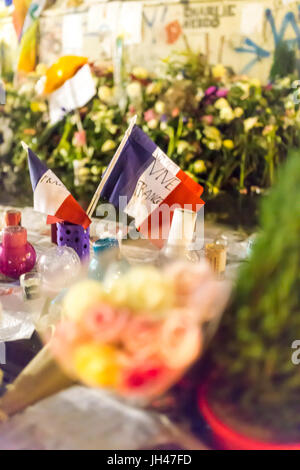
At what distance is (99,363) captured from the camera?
49 centimetres

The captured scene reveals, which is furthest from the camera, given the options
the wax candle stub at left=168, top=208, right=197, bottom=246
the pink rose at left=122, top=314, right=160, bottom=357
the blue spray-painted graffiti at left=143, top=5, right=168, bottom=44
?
the blue spray-painted graffiti at left=143, top=5, right=168, bottom=44

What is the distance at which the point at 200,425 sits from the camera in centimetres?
56

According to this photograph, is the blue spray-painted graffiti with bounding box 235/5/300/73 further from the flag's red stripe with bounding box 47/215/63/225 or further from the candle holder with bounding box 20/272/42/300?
the candle holder with bounding box 20/272/42/300

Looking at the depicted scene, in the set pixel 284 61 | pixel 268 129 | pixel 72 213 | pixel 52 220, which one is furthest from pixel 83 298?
pixel 284 61

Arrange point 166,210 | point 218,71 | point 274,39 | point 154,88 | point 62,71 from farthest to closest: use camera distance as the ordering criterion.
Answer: point 274,39
point 218,71
point 154,88
point 62,71
point 166,210

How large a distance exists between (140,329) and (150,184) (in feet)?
2.89

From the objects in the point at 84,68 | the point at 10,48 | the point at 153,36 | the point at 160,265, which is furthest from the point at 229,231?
the point at 10,48

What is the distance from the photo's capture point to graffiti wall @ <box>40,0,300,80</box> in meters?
3.32

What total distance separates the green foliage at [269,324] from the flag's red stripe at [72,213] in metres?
0.88

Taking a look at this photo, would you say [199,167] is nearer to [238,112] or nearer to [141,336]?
[238,112]

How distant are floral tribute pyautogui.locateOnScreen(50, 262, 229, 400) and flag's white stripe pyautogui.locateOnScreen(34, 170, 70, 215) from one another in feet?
2.73

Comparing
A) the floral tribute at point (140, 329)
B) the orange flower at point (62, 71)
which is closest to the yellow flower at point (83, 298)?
the floral tribute at point (140, 329)

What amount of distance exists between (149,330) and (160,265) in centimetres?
11

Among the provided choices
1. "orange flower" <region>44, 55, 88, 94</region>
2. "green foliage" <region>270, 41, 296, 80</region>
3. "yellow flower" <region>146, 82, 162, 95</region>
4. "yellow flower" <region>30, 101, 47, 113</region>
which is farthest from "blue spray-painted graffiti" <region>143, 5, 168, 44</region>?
"orange flower" <region>44, 55, 88, 94</region>
